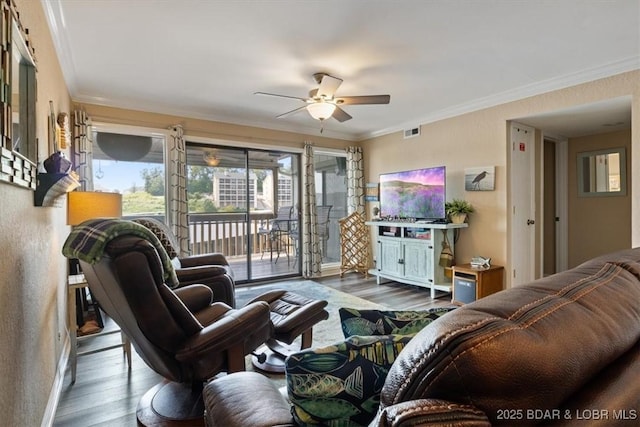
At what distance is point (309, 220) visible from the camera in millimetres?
5410

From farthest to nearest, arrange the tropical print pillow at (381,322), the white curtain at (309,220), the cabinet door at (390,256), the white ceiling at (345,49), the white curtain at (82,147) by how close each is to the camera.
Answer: the white curtain at (309,220) → the cabinet door at (390,256) → the white curtain at (82,147) → the white ceiling at (345,49) → the tropical print pillow at (381,322)

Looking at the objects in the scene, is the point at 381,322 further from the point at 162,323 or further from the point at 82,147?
the point at 82,147

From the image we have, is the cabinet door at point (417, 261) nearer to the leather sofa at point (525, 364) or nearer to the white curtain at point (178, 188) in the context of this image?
the white curtain at point (178, 188)

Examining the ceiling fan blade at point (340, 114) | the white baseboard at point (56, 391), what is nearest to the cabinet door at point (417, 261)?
the ceiling fan blade at point (340, 114)

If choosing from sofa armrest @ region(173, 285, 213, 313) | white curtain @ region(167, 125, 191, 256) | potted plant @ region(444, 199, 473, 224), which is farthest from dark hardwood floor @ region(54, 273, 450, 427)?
potted plant @ region(444, 199, 473, 224)

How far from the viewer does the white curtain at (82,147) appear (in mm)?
3727

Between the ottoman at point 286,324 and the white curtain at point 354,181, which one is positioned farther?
the white curtain at point 354,181

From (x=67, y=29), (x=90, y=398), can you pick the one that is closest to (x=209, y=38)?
(x=67, y=29)

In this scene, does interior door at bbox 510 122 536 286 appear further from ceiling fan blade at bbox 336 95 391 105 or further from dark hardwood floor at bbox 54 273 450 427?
Result: dark hardwood floor at bbox 54 273 450 427

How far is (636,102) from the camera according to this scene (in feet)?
10.0

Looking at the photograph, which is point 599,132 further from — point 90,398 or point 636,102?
point 90,398

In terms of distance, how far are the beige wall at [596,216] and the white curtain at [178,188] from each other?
18.9 ft

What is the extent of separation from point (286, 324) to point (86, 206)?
1.89 metres

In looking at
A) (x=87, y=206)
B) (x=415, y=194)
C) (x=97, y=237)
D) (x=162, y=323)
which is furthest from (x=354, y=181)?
(x=97, y=237)
